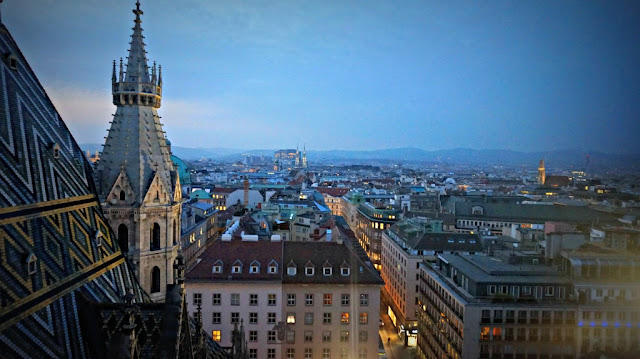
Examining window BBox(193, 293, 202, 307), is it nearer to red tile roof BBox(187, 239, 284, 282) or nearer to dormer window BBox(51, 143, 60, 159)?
red tile roof BBox(187, 239, 284, 282)

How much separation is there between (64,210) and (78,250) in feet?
4.91

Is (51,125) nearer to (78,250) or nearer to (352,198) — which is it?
(78,250)

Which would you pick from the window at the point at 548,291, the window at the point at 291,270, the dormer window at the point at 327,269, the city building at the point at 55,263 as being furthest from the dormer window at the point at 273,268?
the window at the point at 548,291

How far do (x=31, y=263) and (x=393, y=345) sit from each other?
5208 cm

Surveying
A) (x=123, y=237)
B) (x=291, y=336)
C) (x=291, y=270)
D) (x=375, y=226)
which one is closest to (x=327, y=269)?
(x=291, y=270)

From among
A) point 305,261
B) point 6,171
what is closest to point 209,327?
point 305,261

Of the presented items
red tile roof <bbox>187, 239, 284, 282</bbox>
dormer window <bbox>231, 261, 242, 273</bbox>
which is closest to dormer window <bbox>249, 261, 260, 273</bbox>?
red tile roof <bbox>187, 239, 284, 282</bbox>

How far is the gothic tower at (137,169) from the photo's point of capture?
982 inches

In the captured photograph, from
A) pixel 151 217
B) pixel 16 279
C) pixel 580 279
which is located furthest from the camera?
pixel 580 279

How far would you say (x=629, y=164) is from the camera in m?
22.6

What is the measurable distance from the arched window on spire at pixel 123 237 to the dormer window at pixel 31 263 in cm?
1121

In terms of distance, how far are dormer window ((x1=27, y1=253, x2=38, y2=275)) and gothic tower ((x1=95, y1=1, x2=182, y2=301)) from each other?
1084cm

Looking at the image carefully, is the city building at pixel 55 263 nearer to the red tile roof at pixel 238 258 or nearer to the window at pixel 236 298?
the red tile roof at pixel 238 258

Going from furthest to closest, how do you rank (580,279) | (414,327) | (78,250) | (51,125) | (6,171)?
(414,327) → (580,279) → (51,125) → (78,250) → (6,171)
